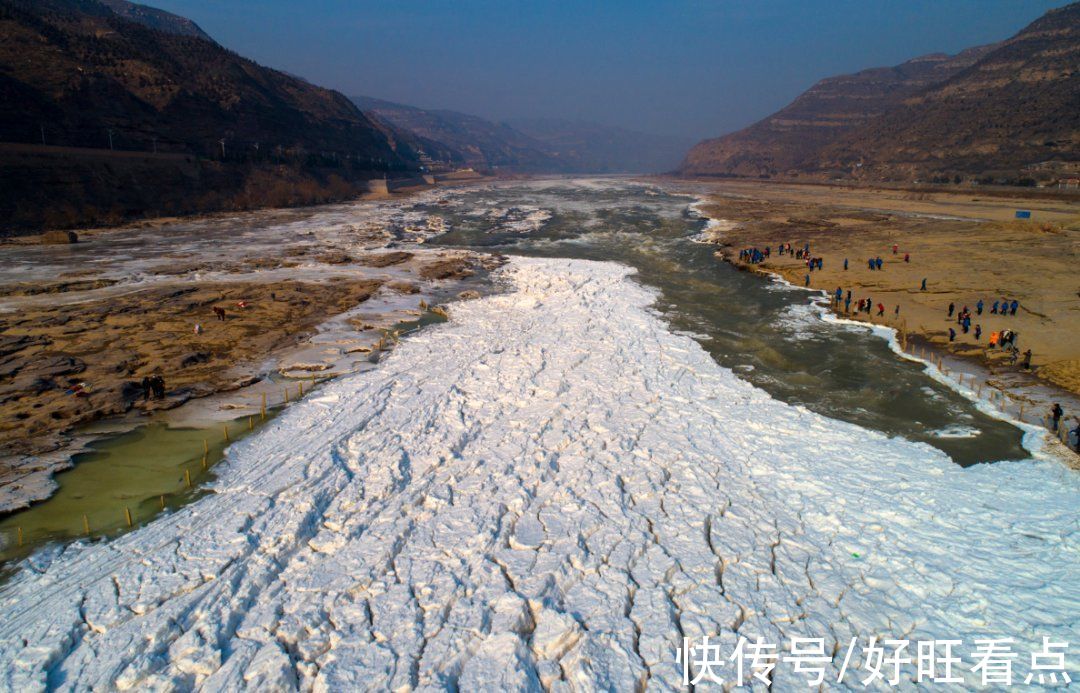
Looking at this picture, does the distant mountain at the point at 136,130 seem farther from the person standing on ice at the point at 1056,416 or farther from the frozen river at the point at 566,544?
the person standing on ice at the point at 1056,416

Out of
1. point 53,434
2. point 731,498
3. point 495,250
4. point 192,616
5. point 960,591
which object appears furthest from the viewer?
point 495,250

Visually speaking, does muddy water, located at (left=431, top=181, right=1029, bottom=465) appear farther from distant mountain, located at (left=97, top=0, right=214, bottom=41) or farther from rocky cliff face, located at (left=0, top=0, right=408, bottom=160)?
distant mountain, located at (left=97, top=0, right=214, bottom=41)

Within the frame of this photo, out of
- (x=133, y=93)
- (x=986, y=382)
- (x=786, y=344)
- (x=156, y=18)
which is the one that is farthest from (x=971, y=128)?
(x=156, y=18)

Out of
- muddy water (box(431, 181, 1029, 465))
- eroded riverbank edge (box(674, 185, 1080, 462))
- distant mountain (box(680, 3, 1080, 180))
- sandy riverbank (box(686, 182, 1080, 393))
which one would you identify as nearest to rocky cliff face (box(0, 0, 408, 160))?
muddy water (box(431, 181, 1029, 465))

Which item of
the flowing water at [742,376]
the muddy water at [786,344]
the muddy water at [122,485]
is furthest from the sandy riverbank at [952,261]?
the muddy water at [122,485]

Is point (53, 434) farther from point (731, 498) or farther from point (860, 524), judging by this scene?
point (860, 524)

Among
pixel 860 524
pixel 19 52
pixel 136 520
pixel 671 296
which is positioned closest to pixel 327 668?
pixel 136 520

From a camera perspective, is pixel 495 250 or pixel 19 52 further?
pixel 19 52
